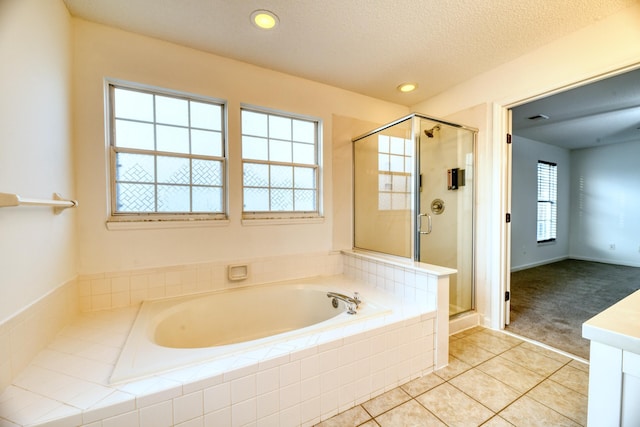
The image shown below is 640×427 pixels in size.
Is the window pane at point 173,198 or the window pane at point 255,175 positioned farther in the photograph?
the window pane at point 255,175

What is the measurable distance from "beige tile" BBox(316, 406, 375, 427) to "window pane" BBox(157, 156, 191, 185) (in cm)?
198

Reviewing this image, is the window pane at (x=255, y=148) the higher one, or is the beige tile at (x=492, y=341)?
the window pane at (x=255, y=148)

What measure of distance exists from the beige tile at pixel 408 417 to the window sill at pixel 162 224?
178 centimetres

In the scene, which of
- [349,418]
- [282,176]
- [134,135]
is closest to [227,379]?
[349,418]

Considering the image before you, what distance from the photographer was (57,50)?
1504 millimetres

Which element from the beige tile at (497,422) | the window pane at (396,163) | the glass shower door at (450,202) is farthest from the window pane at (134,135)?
the beige tile at (497,422)

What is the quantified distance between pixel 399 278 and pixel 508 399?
92 cm

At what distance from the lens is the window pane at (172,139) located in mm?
2031

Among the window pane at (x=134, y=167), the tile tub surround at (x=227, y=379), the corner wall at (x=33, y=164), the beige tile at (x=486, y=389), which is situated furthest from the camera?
the window pane at (x=134, y=167)

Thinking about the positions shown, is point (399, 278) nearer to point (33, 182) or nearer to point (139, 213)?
point (139, 213)

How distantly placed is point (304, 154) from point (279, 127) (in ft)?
1.21

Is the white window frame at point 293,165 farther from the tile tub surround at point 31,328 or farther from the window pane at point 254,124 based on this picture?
the tile tub surround at point 31,328

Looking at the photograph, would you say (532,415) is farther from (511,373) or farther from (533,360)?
(533,360)

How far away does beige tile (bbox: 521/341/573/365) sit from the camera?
1.83m
